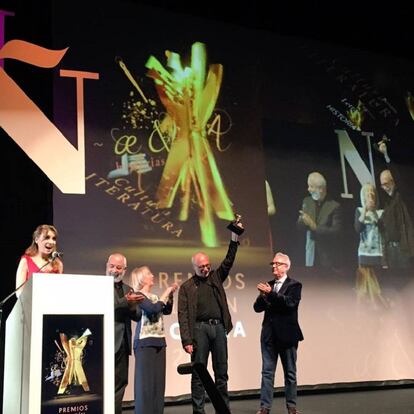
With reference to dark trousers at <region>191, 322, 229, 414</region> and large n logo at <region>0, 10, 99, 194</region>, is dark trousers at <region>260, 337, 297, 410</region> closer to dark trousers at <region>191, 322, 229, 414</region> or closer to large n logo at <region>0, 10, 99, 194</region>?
dark trousers at <region>191, 322, 229, 414</region>

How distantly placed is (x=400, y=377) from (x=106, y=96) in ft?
13.5

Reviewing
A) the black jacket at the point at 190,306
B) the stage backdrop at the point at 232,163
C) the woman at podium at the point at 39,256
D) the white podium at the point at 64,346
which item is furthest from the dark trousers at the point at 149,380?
the white podium at the point at 64,346

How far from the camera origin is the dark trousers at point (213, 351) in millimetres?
4066

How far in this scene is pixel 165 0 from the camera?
5824 millimetres

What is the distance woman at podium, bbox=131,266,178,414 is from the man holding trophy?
371 millimetres

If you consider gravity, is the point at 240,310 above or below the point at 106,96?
below

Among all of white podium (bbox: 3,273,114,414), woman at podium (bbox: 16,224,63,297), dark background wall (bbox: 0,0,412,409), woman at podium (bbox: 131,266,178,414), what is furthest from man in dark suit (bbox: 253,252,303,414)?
white podium (bbox: 3,273,114,414)

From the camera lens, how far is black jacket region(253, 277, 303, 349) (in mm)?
4176

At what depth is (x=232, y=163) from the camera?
19.0 feet

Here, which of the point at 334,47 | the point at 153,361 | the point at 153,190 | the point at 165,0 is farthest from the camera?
the point at 334,47

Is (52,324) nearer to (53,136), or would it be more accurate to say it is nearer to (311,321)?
(53,136)

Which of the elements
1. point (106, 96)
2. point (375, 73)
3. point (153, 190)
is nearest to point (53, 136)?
point (106, 96)

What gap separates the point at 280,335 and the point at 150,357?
41.3 inches

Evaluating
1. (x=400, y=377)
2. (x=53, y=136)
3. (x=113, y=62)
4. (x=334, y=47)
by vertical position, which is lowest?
(x=400, y=377)
